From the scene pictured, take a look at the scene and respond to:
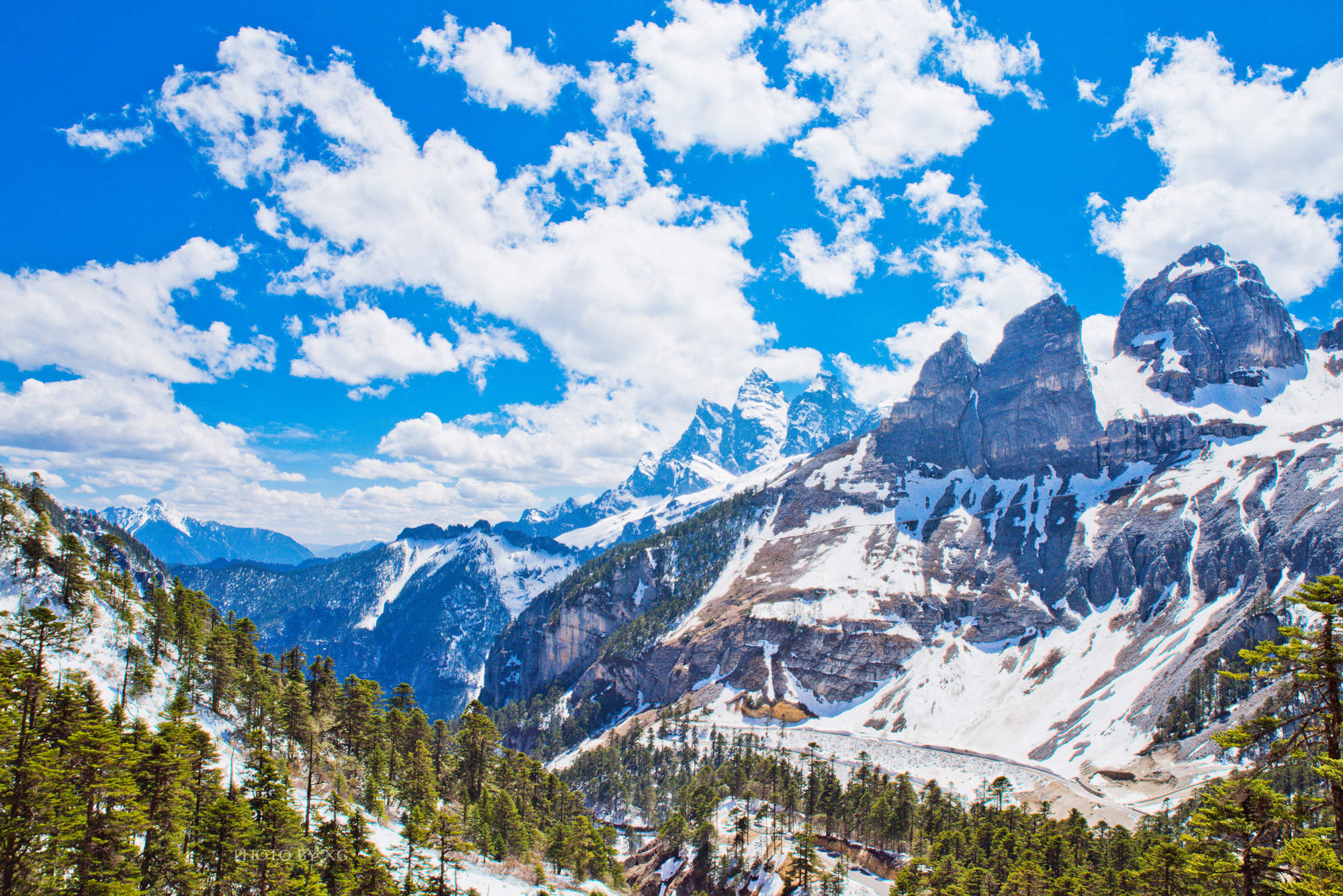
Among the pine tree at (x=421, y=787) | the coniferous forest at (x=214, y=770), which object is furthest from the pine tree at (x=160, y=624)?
the pine tree at (x=421, y=787)

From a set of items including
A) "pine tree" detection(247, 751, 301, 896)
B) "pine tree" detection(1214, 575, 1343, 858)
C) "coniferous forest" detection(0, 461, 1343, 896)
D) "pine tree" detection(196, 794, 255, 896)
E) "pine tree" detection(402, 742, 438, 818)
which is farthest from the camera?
"pine tree" detection(402, 742, 438, 818)

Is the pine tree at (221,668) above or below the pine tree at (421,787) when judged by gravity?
above

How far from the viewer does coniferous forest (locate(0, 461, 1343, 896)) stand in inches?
885

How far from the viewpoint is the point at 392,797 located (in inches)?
2650

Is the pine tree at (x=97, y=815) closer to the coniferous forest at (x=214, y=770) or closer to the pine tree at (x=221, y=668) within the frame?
the coniferous forest at (x=214, y=770)

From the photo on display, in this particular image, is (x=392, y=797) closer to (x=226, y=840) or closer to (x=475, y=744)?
(x=475, y=744)

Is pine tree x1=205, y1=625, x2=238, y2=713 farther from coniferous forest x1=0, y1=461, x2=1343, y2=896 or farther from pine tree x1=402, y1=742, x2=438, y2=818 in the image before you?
pine tree x1=402, y1=742, x2=438, y2=818

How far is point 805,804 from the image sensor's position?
9856cm

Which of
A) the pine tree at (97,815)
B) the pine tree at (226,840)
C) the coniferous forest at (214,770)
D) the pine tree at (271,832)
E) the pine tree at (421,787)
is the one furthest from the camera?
the pine tree at (421,787)

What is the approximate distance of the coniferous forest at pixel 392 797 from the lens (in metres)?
22.5

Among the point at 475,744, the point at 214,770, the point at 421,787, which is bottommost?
the point at 421,787

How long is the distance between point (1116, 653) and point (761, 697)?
88.9 metres

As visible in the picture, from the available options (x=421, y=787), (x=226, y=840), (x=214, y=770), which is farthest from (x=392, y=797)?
(x=226, y=840)

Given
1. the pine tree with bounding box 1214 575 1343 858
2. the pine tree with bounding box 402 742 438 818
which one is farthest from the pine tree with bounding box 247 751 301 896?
→ the pine tree with bounding box 1214 575 1343 858
